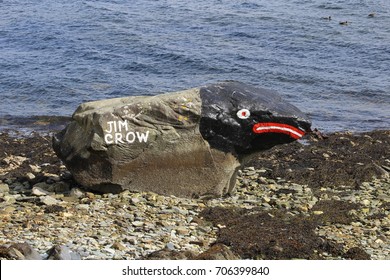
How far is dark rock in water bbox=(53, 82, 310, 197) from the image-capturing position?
53.9 feet

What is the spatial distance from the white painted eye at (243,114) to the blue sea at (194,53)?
976 centimetres

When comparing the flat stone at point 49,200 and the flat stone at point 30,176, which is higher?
the flat stone at point 49,200

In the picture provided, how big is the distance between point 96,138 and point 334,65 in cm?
1974

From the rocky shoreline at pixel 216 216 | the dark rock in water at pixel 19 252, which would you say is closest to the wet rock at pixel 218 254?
the rocky shoreline at pixel 216 216

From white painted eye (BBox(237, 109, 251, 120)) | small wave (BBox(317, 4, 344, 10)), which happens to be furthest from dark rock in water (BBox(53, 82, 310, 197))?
small wave (BBox(317, 4, 344, 10))

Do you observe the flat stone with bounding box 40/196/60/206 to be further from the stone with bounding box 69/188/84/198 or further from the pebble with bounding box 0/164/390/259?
the stone with bounding box 69/188/84/198

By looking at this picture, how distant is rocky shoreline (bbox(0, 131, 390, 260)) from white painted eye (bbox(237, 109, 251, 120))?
6.24 ft

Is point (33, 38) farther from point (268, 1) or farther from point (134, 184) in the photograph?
point (134, 184)

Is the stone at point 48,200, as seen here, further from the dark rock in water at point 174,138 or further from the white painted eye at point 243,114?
the white painted eye at point 243,114

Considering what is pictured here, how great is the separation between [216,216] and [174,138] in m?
1.95

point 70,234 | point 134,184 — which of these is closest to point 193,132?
point 134,184

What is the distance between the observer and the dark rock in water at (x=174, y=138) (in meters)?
16.4

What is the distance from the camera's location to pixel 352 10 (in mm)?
44438

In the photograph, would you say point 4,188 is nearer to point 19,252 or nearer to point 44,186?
point 44,186
